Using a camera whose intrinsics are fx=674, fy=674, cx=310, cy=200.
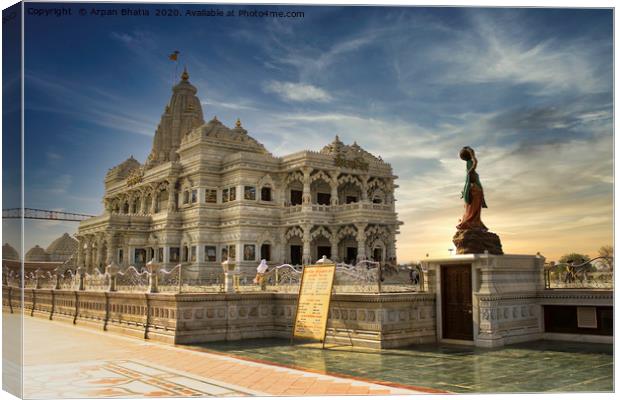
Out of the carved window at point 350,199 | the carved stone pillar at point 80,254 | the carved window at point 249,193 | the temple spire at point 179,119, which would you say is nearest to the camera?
the carved window at point 249,193

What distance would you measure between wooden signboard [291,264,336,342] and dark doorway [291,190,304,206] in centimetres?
2307

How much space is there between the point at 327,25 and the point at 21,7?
559cm

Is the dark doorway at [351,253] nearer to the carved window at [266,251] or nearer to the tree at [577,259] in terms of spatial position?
the carved window at [266,251]

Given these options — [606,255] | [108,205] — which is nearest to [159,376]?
[606,255]

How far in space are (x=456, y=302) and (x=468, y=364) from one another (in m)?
3.75

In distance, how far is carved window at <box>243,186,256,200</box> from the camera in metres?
39.1

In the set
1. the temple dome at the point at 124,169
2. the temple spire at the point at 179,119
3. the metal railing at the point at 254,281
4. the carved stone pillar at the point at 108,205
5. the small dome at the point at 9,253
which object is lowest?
the metal railing at the point at 254,281

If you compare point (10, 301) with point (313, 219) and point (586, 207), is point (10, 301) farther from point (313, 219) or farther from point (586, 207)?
point (313, 219)

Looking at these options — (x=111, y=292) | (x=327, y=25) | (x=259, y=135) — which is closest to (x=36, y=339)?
(x=111, y=292)

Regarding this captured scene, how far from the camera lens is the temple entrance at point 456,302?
56.6 feet

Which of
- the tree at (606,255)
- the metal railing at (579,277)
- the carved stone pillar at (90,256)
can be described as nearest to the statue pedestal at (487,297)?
the metal railing at (579,277)

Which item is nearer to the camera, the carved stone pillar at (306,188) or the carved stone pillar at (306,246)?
the carved stone pillar at (306,246)

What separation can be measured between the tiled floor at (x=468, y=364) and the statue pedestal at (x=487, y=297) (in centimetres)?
61

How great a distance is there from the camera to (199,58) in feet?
50.2
